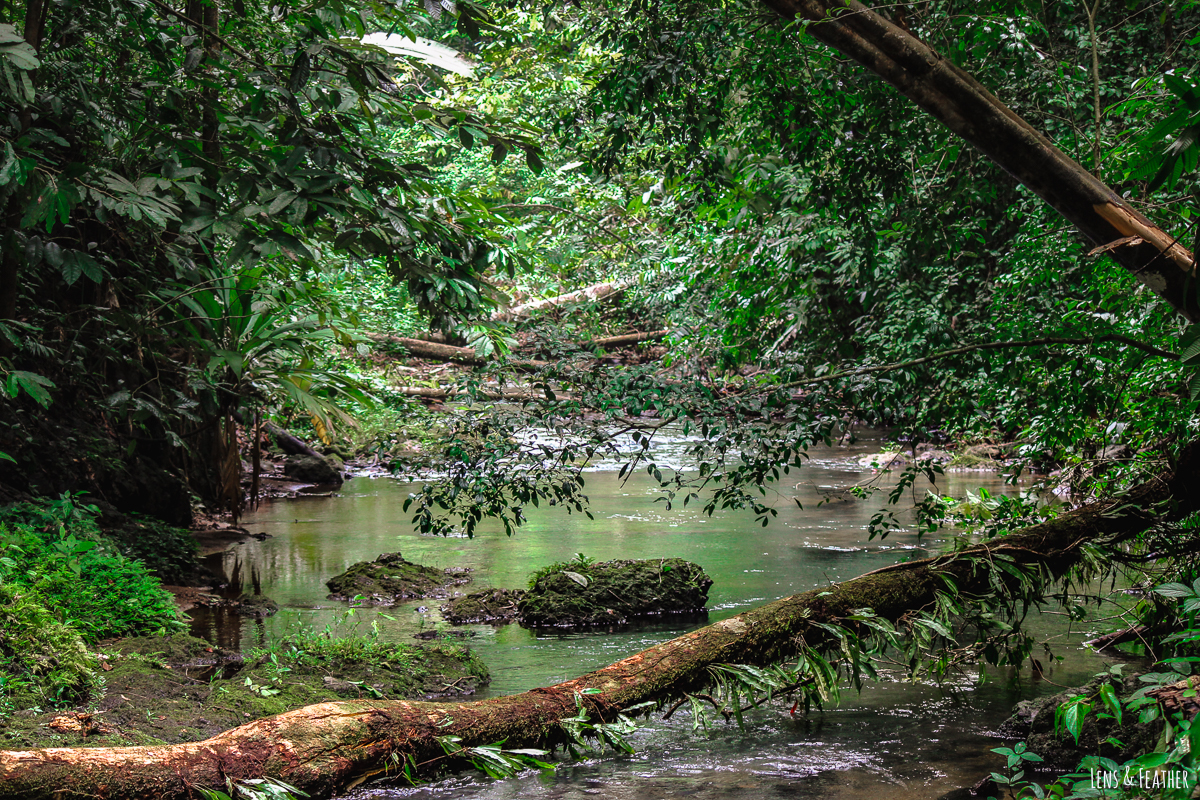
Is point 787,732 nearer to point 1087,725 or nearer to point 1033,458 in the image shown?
point 1087,725

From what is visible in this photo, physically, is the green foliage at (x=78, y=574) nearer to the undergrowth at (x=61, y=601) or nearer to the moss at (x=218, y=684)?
the undergrowth at (x=61, y=601)

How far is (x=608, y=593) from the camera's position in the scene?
620 cm

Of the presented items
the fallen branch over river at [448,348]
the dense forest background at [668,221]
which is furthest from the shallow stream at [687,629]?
the fallen branch over river at [448,348]

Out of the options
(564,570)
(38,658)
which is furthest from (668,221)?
(38,658)

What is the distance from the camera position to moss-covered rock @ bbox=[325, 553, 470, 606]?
21.5 feet

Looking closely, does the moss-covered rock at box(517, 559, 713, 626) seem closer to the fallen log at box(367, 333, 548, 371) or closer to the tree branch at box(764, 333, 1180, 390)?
the tree branch at box(764, 333, 1180, 390)

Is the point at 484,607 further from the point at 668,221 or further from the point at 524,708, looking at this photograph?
the point at 668,221

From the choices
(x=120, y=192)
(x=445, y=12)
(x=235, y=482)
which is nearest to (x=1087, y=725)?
(x=445, y=12)

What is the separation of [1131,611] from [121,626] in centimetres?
588

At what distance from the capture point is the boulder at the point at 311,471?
1190 centimetres

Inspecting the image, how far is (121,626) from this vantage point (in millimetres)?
4887

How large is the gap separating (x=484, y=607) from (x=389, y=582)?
0.92 m

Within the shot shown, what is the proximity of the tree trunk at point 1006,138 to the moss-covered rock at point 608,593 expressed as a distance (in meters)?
3.62

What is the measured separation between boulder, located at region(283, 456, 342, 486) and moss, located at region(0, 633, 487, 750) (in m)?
7.04
